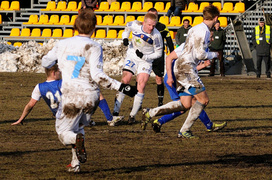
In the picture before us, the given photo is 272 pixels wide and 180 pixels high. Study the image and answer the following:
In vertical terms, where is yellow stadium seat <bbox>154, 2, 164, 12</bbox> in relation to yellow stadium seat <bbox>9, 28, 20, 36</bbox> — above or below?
above

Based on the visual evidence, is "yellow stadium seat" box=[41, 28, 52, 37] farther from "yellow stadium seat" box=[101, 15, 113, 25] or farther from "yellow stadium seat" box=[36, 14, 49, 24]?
"yellow stadium seat" box=[101, 15, 113, 25]

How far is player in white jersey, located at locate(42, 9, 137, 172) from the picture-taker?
591 centimetres

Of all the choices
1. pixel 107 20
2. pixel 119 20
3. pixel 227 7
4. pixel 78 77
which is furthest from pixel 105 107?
pixel 107 20

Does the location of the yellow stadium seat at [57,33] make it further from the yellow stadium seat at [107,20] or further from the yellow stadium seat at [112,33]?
the yellow stadium seat at [112,33]

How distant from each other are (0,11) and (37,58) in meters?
9.45

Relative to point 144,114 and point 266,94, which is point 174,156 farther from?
point 266,94

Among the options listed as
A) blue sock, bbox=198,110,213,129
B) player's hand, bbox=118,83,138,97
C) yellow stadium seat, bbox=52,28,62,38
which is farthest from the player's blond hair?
yellow stadium seat, bbox=52,28,62,38

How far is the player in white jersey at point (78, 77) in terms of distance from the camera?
591 cm

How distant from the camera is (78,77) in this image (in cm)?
596

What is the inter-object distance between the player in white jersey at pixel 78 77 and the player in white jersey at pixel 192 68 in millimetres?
2578

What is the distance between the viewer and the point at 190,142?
329 inches

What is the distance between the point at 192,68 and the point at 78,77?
9.41 feet

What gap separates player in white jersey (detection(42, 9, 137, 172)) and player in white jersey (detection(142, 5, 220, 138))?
8.46 ft

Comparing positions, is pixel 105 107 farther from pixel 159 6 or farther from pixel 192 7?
pixel 159 6
